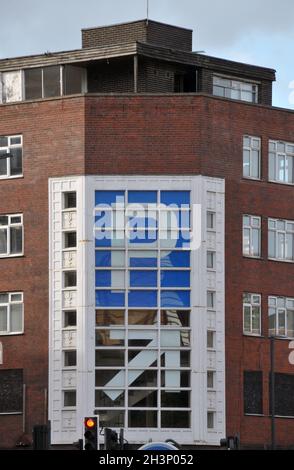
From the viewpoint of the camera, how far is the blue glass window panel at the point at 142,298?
240 ft

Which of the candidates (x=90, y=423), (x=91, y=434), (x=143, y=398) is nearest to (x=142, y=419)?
(x=143, y=398)

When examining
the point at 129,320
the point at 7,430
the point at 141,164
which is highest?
the point at 141,164

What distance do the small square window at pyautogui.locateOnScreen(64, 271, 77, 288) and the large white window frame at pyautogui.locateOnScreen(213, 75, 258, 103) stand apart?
11.0m

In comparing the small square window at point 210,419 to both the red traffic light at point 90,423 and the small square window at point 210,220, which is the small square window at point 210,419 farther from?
the red traffic light at point 90,423

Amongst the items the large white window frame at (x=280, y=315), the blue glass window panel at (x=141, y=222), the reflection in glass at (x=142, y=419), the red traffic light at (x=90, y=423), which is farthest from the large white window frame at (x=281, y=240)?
the red traffic light at (x=90, y=423)

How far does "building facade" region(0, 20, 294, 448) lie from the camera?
7288 cm

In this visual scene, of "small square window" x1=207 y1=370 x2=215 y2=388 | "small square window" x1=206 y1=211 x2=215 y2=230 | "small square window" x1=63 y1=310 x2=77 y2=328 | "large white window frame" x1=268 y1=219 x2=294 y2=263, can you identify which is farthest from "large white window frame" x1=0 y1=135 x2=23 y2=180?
"small square window" x1=207 y1=370 x2=215 y2=388

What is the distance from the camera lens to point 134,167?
7419 cm

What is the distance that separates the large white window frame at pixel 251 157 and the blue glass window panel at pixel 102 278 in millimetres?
7775

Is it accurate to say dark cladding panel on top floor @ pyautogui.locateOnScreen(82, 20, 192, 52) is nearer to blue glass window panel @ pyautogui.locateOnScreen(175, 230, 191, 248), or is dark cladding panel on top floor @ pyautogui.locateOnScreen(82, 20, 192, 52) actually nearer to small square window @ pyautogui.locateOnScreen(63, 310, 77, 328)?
blue glass window panel @ pyautogui.locateOnScreen(175, 230, 191, 248)

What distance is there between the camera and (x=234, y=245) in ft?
248

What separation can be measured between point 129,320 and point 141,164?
6.63m
